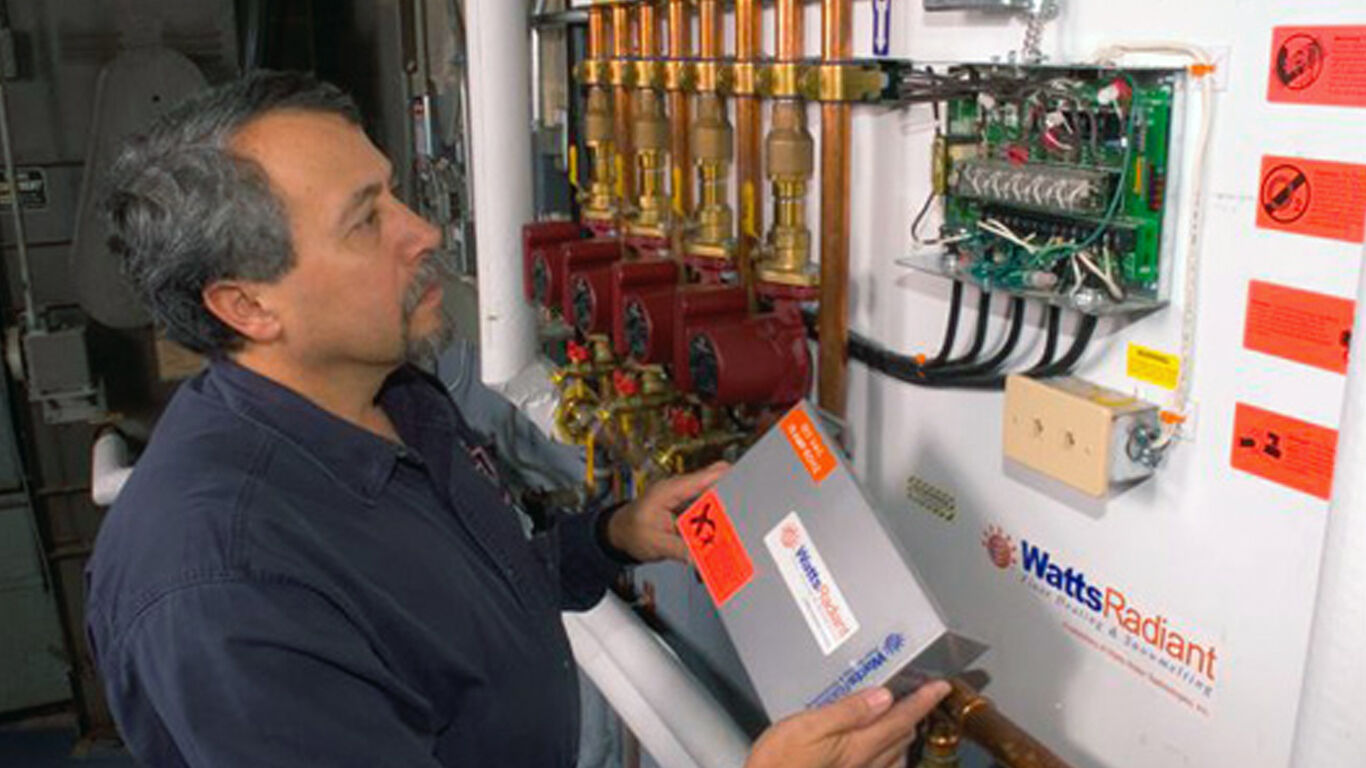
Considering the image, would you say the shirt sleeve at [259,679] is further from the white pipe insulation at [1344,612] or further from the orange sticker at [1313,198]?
the orange sticker at [1313,198]

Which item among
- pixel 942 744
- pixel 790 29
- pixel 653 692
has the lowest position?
pixel 653 692

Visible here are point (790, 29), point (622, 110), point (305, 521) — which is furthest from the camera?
point (622, 110)

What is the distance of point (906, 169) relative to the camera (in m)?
1.13

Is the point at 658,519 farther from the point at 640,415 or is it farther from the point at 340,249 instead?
the point at 340,249

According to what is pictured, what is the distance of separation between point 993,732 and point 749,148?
26.3 inches

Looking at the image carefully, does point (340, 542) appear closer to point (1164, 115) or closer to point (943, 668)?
point (943, 668)

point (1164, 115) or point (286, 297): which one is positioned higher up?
point (1164, 115)

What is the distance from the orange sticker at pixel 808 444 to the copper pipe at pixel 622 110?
2.08 feet

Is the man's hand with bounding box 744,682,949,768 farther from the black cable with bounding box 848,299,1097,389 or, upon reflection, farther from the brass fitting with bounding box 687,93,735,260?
the brass fitting with bounding box 687,93,735,260

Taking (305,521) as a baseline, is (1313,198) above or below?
above

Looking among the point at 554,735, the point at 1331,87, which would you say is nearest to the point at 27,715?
the point at 554,735

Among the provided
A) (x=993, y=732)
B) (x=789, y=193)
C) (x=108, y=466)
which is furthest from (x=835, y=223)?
(x=108, y=466)

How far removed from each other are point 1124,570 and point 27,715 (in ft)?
8.61

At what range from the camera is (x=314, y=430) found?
0.93m
